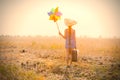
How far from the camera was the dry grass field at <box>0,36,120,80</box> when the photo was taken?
3.33 metres

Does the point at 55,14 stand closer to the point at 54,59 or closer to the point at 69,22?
the point at 69,22

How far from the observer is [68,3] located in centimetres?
346

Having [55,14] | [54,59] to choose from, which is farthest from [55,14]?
[54,59]

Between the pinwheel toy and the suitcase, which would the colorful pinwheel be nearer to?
the pinwheel toy

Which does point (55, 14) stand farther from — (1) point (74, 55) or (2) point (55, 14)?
(1) point (74, 55)

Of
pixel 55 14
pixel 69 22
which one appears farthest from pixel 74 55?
pixel 55 14

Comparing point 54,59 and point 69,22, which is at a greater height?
point 69,22

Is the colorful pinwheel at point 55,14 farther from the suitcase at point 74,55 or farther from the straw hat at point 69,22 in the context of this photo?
the suitcase at point 74,55

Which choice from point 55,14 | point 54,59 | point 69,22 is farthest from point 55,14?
point 54,59

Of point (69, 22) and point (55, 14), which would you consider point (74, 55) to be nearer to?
point (69, 22)

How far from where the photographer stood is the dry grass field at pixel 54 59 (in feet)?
10.9

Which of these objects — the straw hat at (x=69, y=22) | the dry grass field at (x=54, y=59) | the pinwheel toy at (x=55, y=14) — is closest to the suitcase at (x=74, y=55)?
the dry grass field at (x=54, y=59)

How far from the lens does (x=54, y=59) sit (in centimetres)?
338

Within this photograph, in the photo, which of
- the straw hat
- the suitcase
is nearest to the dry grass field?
the suitcase
